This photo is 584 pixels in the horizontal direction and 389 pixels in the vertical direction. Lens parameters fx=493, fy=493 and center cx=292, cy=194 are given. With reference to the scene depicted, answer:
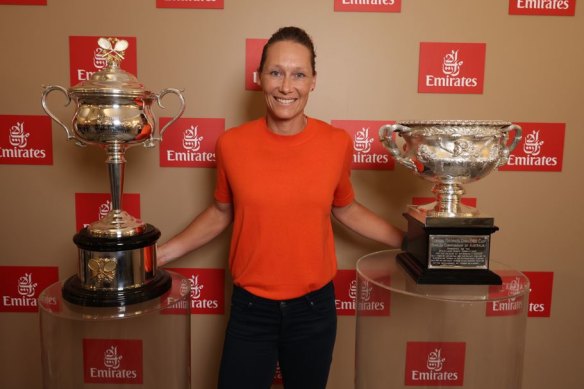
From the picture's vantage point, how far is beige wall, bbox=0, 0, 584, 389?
1832 mm

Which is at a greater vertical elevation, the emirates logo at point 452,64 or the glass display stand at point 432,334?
the emirates logo at point 452,64

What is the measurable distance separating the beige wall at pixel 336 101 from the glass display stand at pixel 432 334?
0.24 m

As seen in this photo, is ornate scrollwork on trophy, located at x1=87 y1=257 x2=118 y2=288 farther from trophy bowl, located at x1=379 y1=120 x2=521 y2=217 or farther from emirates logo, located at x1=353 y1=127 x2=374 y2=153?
emirates logo, located at x1=353 y1=127 x2=374 y2=153

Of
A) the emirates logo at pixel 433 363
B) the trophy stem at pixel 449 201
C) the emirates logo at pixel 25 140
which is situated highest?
the emirates logo at pixel 25 140

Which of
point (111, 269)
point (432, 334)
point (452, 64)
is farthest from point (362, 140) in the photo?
point (111, 269)

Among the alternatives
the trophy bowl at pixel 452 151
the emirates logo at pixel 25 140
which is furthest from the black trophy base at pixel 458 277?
the emirates logo at pixel 25 140

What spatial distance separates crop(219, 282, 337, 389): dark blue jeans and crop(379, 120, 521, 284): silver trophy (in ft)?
1.00

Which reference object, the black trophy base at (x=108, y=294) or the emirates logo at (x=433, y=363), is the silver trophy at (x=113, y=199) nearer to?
the black trophy base at (x=108, y=294)

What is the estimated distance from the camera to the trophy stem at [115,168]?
51.7 inches

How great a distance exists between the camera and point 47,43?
1.84 m

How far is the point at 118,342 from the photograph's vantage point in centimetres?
186

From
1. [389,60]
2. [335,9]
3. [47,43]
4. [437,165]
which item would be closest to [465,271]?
[437,165]

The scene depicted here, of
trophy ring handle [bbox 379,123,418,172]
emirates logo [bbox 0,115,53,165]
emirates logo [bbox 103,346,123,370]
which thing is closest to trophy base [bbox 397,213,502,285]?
trophy ring handle [bbox 379,123,418,172]

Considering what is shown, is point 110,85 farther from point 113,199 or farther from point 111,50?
point 113,199
